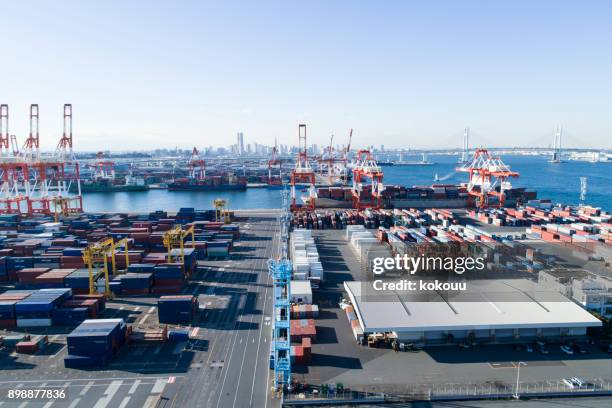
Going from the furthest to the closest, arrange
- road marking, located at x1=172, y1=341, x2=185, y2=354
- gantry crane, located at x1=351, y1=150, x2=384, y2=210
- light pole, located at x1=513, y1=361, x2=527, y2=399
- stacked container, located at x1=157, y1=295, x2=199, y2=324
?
gantry crane, located at x1=351, y1=150, x2=384, y2=210
stacked container, located at x1=157, y1=295, x2=199, y2=324
road marking, located at x1=172, y1=341, x2=185, y2=354
light pole, located at x1=513, y1=361, x2=527, y2=399

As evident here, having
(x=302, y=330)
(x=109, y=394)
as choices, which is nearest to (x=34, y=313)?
(x=109, y=394)

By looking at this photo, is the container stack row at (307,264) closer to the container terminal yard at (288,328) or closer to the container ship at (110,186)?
the container terminal yard at (288,328)

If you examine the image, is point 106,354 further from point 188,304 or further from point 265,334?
point 265,334

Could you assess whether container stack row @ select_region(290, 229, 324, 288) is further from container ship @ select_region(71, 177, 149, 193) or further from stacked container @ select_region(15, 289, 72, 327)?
container ship @ select_region(71, 177, 149, 193)

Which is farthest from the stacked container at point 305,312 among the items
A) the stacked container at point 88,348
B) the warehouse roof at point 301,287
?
the stacked container at point 88,348

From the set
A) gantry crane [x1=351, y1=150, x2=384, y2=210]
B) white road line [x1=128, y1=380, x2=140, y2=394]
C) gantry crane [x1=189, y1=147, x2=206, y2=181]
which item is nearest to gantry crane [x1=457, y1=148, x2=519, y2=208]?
gantry crane [x1=351, y1=150, x2=384, y2=210]

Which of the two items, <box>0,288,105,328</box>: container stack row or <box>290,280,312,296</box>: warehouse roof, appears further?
<box>290,280,312,296</box>: warehouse roof

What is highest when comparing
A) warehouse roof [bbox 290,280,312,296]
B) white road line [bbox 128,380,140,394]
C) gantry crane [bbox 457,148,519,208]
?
gantry crane [bbox 457,148,519,208]
